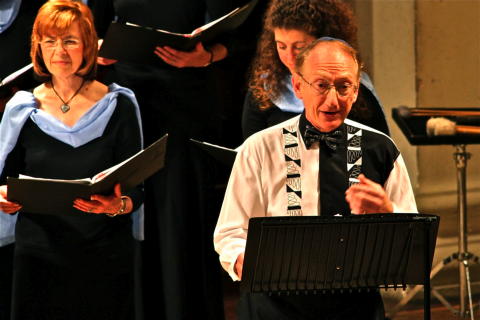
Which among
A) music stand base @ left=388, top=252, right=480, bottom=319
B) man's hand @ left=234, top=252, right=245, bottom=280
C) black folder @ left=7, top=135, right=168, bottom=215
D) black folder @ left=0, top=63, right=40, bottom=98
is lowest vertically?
music stand base @ left=388, top=252, right=480, bottom=319

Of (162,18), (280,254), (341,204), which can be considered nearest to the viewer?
(280,254)

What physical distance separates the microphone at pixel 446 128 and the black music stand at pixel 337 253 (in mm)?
1926

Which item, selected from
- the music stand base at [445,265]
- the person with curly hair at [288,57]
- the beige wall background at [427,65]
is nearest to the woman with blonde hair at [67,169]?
the person with curly hair at [288,57]

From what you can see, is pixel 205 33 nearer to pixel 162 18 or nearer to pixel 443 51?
pixel 162 18

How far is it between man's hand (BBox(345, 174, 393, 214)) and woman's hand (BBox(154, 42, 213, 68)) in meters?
1.78

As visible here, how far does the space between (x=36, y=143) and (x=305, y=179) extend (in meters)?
1.41

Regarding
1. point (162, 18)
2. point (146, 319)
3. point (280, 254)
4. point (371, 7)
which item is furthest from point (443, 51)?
point (280, 254)

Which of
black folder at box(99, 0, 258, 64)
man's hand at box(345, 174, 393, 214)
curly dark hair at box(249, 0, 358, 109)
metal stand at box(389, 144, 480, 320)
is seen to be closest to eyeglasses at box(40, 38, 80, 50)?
black folder at box(99, 0, 258, 64)

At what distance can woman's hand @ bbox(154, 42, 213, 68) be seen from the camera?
4.42m

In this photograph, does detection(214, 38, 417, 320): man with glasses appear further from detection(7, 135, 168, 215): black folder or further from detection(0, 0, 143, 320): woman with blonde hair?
detection(0, 0, 143, 320): woman with blonde hair

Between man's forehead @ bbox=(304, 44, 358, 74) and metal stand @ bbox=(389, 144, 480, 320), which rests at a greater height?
man's forehead @ bbox=(304, 44, 358, 74)

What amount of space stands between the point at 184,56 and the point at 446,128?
1288 millimetres

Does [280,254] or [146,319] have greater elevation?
[280,254]

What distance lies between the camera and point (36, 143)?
4.04 m
